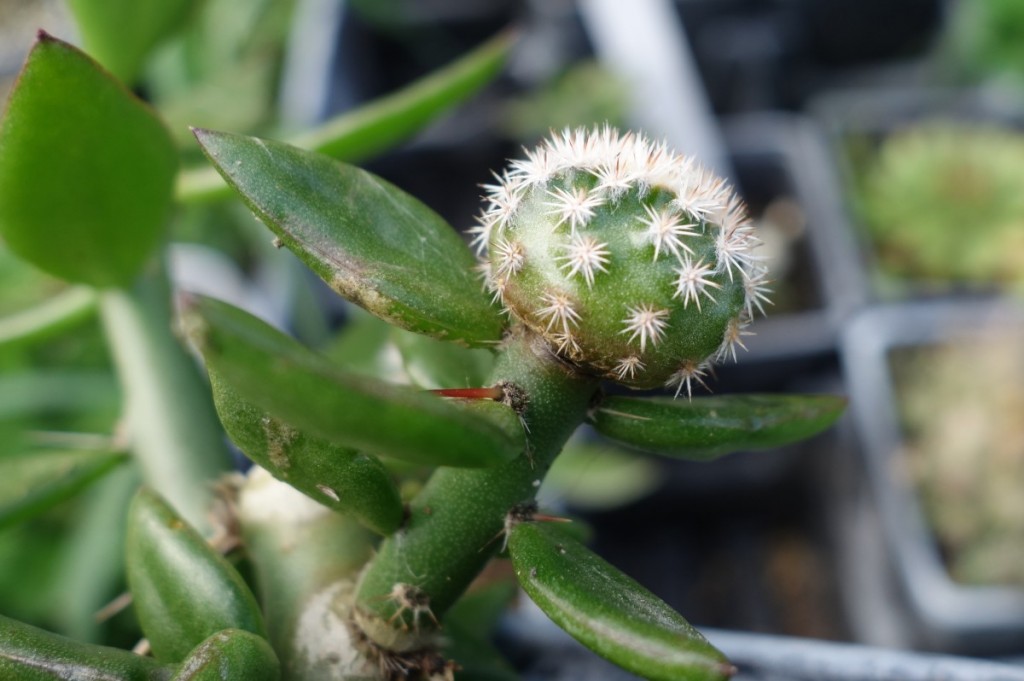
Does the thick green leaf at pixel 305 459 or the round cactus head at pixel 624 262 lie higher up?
the round cactus head at pixel 624 262

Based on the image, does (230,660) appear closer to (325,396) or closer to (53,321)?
(325,396)

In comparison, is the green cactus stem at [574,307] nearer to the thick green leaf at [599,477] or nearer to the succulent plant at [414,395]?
the succulent plant at [414,395]

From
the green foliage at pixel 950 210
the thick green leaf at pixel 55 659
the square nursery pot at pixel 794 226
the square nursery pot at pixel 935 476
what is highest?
the green foliage at pixel 950 210

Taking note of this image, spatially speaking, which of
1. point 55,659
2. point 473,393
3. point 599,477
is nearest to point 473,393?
point 473,393

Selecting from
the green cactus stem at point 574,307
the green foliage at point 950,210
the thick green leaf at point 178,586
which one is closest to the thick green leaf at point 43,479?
Answer: the thick green leaf at point 178,586

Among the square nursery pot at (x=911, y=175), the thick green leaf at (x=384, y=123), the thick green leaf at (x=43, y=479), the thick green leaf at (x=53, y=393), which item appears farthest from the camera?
the square nursery pot at (x=911, y=175)

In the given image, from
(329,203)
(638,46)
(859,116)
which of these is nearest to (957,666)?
(329,203)
